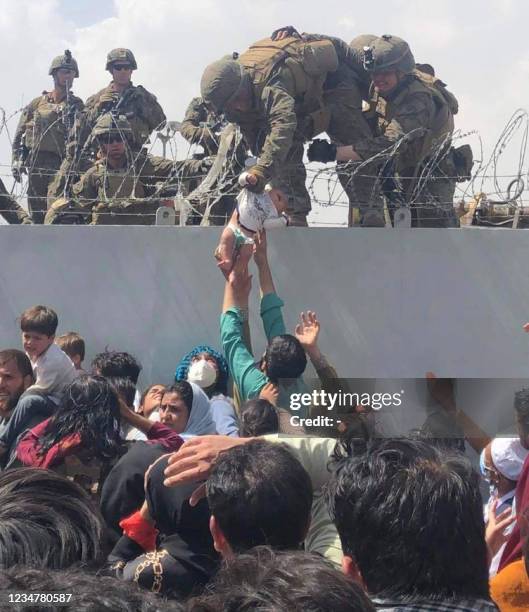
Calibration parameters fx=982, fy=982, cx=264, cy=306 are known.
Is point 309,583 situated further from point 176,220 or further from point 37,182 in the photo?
point 37,182

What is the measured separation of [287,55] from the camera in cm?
705

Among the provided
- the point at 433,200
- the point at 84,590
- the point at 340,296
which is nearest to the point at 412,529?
the point at 84,590

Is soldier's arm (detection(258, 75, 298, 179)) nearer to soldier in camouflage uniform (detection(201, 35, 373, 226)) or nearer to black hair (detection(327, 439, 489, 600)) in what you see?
soldier in camouflage uniform (detection(201, 35, 373, 226))

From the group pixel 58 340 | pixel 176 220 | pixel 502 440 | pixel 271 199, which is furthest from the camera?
pixel 176 220

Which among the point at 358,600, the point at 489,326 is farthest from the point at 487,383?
the point at 358,600

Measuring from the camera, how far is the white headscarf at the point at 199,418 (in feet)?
12.7

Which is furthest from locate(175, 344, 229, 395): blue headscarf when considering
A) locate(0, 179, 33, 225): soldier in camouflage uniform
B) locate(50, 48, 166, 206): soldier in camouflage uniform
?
locate(50, 48, 166, 206): soldier in camouflage uniform

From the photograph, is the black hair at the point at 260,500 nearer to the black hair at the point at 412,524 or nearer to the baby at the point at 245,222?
the black hair at the point at 412,524

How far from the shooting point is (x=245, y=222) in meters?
6.13

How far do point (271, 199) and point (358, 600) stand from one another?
4983 mm

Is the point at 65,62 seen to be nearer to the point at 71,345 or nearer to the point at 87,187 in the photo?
the point at 87,187

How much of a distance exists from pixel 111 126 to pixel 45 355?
3631 millimetres

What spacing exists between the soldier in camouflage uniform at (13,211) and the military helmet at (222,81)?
1.83 meters

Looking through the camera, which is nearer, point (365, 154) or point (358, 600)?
point (358, 600)
